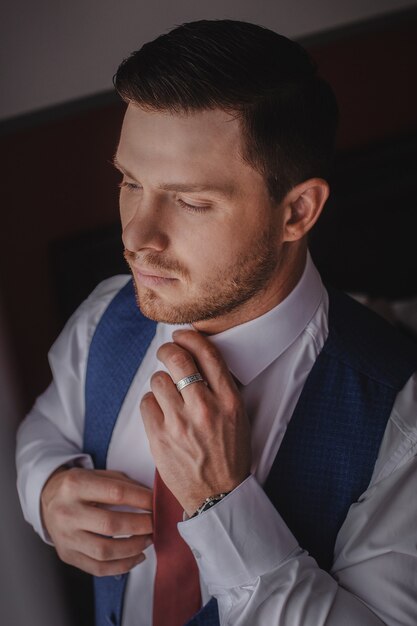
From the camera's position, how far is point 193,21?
35.0 inches

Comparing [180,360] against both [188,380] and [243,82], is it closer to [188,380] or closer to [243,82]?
[188,380]

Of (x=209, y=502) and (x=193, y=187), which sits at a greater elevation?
(x=193, y=187)

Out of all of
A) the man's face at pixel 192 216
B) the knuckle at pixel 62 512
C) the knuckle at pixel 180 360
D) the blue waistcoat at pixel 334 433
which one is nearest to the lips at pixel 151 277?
the man's face at pixel 192 216

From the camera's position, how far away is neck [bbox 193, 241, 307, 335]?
102cm

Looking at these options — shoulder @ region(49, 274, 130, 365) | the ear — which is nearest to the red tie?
shoulder @ region(49, 274, 130, 365)

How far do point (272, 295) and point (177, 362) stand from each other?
20cm

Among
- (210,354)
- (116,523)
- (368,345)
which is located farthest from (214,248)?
(116,523)

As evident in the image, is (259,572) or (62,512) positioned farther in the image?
(62,512)

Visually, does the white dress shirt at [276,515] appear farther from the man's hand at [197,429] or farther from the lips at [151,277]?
the lips at [151,277]

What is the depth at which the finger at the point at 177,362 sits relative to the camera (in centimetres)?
93

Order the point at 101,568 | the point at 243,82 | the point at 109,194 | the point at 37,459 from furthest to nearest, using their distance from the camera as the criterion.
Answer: the point at 109,194 → the point at 37,459 → the point at 101,568 → the point at 243,82

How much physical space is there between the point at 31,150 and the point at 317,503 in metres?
0.83

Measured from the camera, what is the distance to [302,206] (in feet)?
3.16

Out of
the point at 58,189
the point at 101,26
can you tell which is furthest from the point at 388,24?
the point at 58,189
